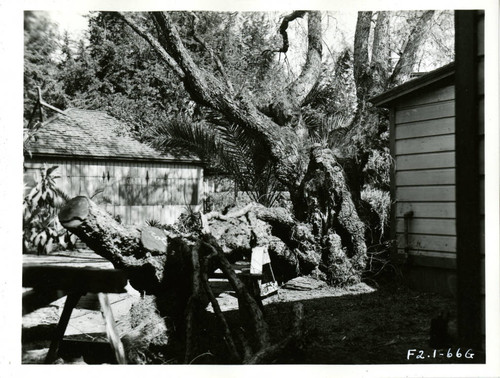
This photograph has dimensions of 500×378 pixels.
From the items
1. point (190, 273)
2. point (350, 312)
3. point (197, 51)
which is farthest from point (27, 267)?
point (197, 51)

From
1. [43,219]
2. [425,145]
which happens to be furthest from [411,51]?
[43,219]

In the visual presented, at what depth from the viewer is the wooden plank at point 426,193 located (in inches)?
271

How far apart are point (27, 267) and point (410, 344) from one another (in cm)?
374

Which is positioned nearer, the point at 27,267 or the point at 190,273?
the point at 27,267

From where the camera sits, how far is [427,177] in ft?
23.7

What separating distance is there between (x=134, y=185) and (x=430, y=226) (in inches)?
433

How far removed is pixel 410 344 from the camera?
16.6 feet

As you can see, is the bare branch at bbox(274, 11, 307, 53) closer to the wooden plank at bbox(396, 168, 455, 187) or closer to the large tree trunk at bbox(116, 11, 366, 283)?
the large tree trunk at bbox(116, 11, 366, 283)

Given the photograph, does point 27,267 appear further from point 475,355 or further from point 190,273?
point 475,355

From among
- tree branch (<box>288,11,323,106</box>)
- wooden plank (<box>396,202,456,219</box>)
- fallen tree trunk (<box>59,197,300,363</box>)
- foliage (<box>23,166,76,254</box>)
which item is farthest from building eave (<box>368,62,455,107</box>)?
foliage (<box>23,166,76,254</box>)

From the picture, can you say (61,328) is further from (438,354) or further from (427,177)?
(427,177)

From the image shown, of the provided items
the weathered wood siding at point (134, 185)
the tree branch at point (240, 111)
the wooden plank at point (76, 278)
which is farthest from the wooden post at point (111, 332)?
the weathered wood siding at point (134, 185)

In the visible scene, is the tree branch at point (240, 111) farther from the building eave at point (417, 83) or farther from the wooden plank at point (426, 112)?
the wooden plank at point (426, 112)
